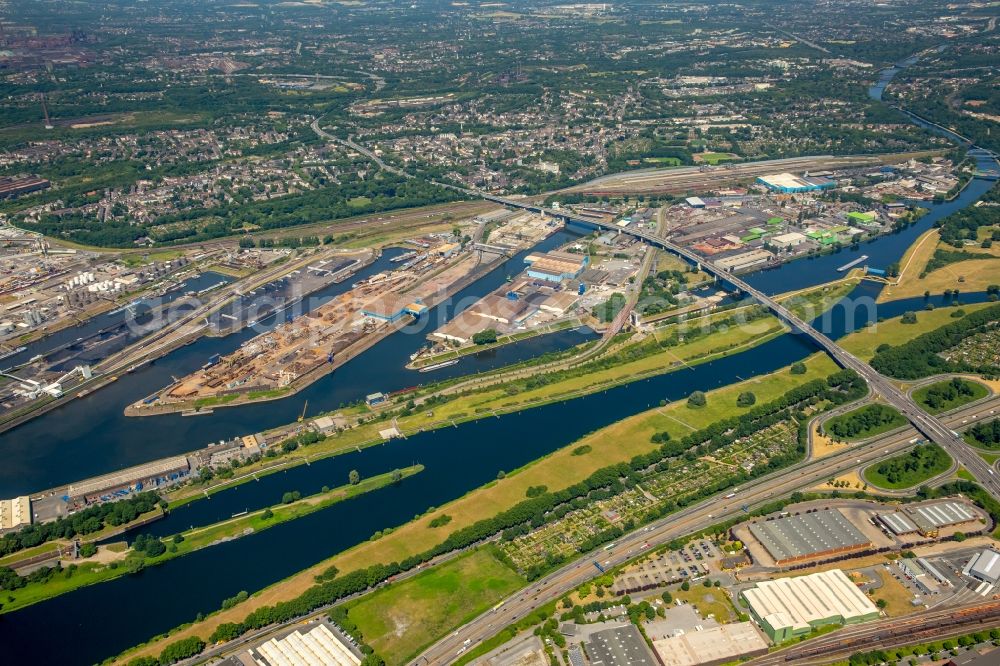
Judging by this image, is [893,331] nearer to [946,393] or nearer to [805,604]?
[946,393]

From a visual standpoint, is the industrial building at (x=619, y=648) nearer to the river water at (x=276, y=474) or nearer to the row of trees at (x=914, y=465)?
the river water at (x=276, y=474)

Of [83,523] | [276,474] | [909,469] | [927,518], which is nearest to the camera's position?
[927,518]

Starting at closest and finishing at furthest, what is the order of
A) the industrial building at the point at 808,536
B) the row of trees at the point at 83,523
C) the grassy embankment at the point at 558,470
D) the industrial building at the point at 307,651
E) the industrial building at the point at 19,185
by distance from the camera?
the industrial building at the point at 307,651
the grassy embankment at the point at 558,470
the industrial building at the point at 808,536
the row of trees at the point at 83,523
the industrial building at the point at 19,185

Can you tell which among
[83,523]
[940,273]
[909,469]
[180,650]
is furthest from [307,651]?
[940,273]

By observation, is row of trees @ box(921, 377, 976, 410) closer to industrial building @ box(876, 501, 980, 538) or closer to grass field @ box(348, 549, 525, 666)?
industrial building @ box(876, 501, 980, 538)

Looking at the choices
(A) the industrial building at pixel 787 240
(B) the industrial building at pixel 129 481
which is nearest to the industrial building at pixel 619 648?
(B) the industrial building at pixel 129 481

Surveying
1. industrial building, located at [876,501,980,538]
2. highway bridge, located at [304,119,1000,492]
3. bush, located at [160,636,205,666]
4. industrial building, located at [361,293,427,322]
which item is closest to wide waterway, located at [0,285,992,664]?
bush, located at [160,636,205,666]

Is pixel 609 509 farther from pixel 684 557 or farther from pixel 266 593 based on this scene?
pixel 266 593
